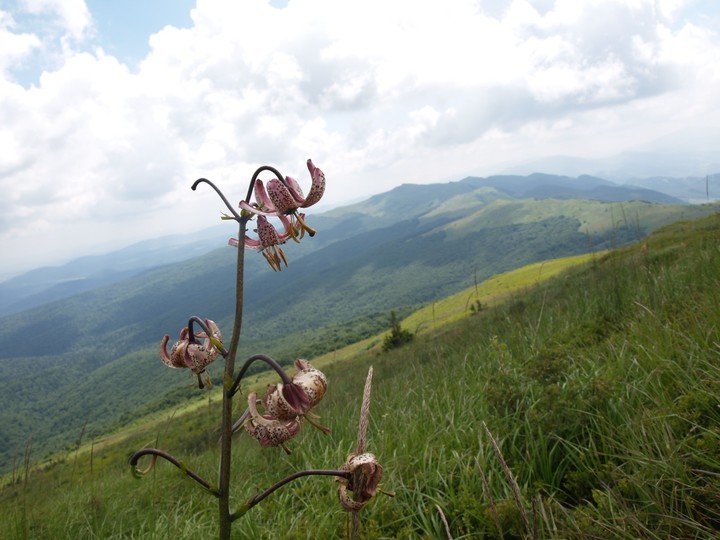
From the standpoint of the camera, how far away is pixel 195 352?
1700mm

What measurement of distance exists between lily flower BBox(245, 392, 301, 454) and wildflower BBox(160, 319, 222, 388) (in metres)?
0.30

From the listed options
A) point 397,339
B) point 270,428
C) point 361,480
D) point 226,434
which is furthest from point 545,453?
point 397,339

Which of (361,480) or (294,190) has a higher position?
(294,190)

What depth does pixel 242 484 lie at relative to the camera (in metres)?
4.47

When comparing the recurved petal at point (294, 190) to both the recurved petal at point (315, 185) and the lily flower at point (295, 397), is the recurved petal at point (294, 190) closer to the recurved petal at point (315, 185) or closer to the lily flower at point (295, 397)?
the recurved petal at point (315, 185)

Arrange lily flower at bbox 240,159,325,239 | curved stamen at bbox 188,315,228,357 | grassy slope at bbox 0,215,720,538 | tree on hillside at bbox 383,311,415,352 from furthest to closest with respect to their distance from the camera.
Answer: tree on hillside at bbox 383,311,415,352
grassy slope at bbox 0,215,720,538
lily flower at bbox 240,159,325,239
curved stamen at bbox 188,315,228,357

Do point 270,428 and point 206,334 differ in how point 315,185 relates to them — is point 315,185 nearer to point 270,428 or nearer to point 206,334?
point 206,334

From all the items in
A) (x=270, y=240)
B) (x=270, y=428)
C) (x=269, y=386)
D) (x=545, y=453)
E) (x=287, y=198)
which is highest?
(x=287, y=198)

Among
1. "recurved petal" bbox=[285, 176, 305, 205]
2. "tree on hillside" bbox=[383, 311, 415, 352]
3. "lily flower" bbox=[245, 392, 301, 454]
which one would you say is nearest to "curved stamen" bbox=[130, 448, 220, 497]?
"lily flower" bbox=[245, 392, 301, 454]

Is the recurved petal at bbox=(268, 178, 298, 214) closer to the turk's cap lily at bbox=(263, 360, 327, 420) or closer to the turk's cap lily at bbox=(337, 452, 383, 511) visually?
the turk's cap lily at bbox=(263, 360, 327, 420)

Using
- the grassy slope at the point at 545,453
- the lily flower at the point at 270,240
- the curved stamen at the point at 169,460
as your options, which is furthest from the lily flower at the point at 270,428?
the grassy slope at the point at 545,453

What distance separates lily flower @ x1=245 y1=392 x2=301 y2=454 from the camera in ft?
4.68

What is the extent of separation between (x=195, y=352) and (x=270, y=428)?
1.51ft

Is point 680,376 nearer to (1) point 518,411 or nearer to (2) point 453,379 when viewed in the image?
(1) point 518,411
